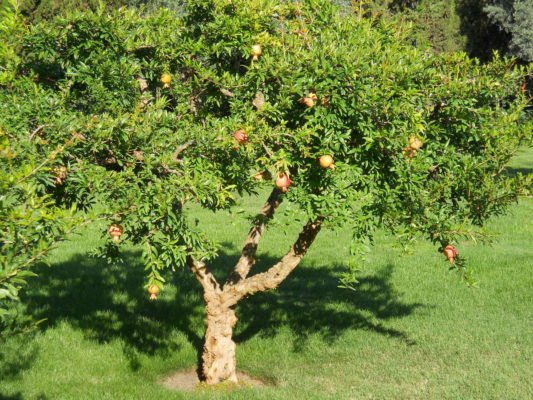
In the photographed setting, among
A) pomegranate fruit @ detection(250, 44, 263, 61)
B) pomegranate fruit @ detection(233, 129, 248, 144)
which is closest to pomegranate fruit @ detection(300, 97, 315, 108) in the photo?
pomegranate fruit @ detection(233, 129, 248, 144)

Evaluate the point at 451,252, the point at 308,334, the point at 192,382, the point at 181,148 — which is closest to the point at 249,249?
the point at 192,382

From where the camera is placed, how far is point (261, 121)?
5594 mm

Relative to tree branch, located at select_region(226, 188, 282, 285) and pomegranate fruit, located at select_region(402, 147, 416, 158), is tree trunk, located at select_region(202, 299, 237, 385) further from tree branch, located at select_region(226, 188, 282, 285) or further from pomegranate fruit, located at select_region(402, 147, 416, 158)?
pomegranate fruit, located at select_region(402, 147, 416, 158)

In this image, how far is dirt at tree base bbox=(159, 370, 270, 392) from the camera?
23.2ft

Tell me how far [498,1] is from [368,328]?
30545 mm

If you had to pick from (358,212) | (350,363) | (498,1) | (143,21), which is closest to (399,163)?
(358,212)

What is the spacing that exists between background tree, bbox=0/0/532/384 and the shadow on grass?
2.70m

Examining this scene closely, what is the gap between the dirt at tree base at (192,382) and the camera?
7.06 m

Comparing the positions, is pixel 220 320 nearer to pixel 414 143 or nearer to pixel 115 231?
pixel 115 231

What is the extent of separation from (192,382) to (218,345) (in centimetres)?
55

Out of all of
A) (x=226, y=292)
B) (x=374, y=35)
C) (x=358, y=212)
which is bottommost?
(x=226, y=292)

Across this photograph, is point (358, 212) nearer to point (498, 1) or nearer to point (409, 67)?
point (409, 67)

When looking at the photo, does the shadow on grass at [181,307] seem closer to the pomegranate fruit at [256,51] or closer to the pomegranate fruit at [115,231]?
the pomegranate fruit at [115,231]

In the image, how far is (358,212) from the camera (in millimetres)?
5711
